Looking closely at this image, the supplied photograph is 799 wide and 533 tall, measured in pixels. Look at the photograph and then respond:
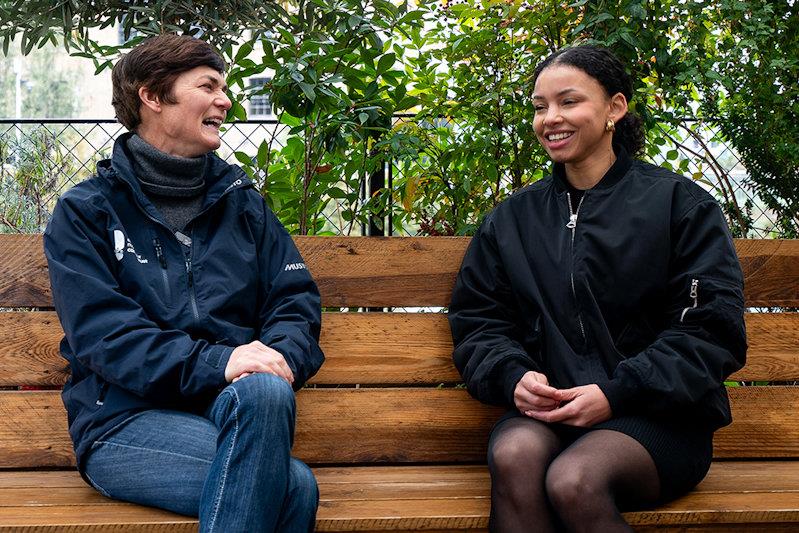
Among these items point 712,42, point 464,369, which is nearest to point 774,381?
point 464,369

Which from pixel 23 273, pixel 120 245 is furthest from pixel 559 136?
pixel 23 273

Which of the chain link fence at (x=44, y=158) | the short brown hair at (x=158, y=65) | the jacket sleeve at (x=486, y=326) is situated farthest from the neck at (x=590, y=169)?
the chain link fence at (x=44, y=158)

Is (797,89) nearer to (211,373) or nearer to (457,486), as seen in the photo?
(457,486)

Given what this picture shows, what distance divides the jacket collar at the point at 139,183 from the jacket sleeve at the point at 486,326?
68cm

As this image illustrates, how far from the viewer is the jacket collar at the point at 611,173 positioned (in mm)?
2764

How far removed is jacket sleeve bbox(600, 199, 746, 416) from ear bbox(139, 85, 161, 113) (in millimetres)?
1391

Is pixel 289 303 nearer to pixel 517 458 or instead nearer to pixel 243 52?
pixel 517 458

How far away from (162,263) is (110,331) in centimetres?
26

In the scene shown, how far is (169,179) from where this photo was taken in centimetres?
266

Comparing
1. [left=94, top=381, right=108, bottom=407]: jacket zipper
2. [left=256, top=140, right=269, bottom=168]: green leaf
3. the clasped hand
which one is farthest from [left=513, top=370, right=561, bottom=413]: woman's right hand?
[left=256, top=140, right=269, bottom=168]: green leaf

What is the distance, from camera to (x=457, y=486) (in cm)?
271

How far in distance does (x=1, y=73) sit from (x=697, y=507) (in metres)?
24.3

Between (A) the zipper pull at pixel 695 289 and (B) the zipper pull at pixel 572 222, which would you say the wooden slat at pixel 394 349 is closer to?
(B) the zipper pull at pixel 572 222

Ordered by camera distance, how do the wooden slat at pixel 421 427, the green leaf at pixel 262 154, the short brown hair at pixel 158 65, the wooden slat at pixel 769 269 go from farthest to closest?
the green leaf at pixel 262 154 → the wooden slat at pixel 769 269 → the wooden slat at pixel 421 427 → the short brown hair at pixel 158 65
